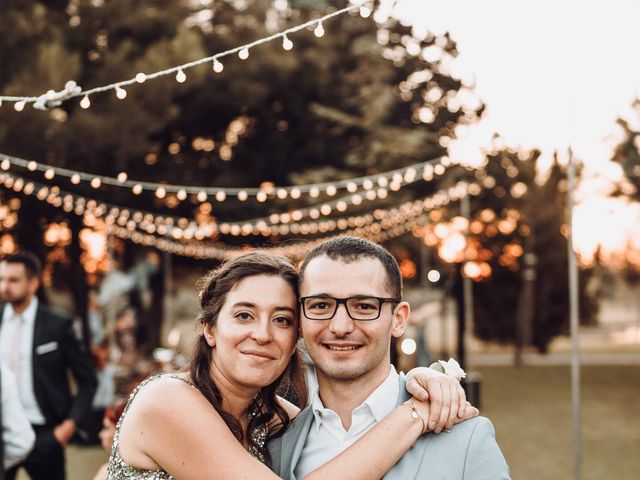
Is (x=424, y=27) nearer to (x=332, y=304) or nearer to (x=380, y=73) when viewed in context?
(x=380, y=73)

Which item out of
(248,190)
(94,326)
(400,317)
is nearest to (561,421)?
(248,190)

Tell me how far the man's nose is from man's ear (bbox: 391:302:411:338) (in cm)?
18

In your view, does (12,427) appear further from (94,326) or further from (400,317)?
(94,326)

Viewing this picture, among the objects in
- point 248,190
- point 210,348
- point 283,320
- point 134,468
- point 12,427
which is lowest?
point 12,427

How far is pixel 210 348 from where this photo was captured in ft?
9.38

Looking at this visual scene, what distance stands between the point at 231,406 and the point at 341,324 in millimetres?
599

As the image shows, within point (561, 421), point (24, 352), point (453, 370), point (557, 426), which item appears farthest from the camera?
point (561, 421)

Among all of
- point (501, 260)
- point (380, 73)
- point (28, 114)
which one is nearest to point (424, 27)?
point (380, 73)

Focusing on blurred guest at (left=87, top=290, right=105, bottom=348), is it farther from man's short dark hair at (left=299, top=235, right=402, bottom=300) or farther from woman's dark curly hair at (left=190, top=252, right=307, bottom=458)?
man's short dark hair at (left=299, top=235, right=402, bottom=300)

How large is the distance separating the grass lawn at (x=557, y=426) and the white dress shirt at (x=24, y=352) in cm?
369

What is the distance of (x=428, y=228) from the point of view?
62.3 feet

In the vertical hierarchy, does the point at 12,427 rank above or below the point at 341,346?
below

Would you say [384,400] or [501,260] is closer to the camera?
[384,400]

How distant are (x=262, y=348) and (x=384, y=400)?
384 millimetres
